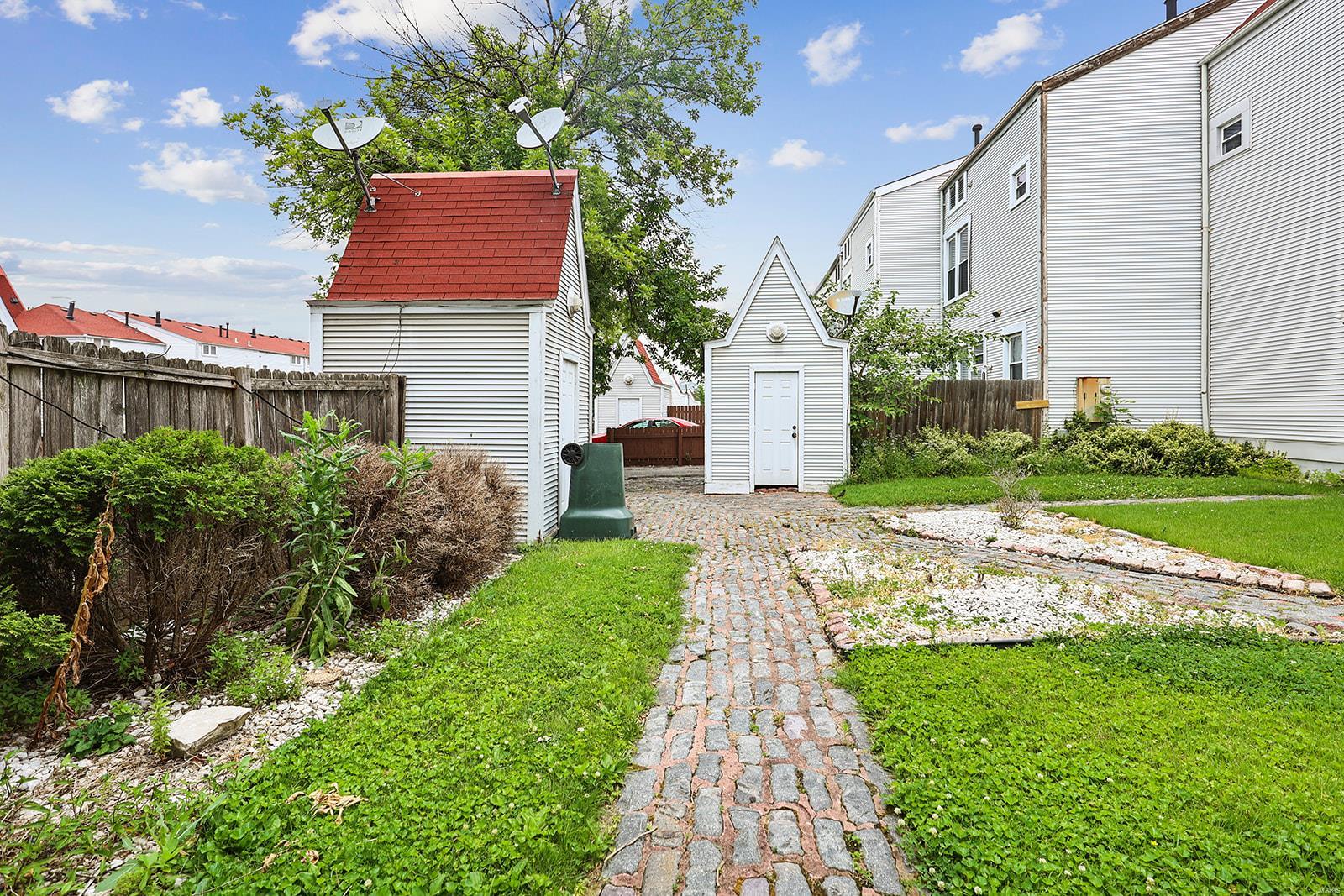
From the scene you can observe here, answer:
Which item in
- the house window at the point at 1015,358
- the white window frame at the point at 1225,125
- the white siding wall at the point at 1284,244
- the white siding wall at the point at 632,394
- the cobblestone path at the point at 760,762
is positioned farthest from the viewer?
the white siding wall at the point at 632,394

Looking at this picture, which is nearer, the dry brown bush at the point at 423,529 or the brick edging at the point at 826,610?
the brick edging at the point at 826,610

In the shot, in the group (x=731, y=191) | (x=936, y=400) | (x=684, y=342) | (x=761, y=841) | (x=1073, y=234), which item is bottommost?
(x=761, y=841)

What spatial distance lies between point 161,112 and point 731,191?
11.9 m

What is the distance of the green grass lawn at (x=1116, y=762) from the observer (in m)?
2.25

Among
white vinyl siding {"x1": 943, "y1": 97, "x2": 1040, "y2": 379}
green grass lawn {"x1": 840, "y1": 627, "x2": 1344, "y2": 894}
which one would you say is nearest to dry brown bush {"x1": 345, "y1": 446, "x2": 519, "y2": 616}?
green grass lawn {"x1": 840, "y1": 627, "x2": 1344, "y2": 894}

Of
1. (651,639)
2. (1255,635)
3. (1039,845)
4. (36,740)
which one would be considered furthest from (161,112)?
(1255,635)

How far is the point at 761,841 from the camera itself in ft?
8.23

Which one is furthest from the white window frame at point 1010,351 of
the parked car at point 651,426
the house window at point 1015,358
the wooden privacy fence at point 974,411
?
the parked car at point 651,426

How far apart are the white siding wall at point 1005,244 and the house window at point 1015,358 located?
0.16 meters

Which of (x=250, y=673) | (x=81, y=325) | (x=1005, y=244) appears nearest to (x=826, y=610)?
(x=250, y=673)

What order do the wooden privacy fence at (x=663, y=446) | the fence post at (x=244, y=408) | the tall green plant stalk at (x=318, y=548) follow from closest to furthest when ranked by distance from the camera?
the tall green plant stalk at (x=318, y=548), the fence post at (x=244, y=408), the wooden privacy fence at (x=663, y=446)

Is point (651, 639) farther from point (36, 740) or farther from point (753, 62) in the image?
point (753, 62)

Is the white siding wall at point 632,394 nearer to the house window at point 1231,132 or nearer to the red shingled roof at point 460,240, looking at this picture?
the house window at point 1231,132

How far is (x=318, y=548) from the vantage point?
4.45m
